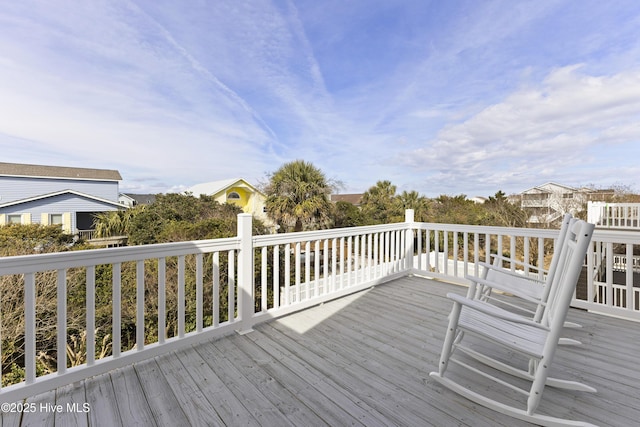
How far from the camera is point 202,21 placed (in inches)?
209

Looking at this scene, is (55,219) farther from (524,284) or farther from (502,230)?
(524,284)

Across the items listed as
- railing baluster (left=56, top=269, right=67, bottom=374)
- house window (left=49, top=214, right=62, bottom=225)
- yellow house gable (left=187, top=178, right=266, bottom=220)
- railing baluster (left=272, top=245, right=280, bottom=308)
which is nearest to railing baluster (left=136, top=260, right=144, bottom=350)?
railing baluster (left=56, top=269, right=67, bottom=374)

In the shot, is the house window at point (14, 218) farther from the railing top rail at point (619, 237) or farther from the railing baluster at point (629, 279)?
the railing baluster at point (629, 279)

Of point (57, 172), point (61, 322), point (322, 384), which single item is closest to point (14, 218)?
Answer: point (57, 172)

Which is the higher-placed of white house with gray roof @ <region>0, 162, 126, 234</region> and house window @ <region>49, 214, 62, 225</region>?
white house with gray roof @ <region>0, 162, 126, 234</region>

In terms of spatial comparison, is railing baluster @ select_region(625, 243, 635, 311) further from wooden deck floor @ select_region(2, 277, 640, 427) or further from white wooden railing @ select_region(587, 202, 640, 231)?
white wooden railing @ select_region(587, 202, 640, 231)

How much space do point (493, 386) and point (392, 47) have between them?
7075 mm

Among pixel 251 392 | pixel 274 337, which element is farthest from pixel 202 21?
pixel 251 392

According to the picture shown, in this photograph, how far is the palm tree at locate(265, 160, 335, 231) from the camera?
11.4 meters

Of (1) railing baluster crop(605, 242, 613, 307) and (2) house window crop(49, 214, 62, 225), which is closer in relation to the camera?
(1) railing baluster crop(605, 242, 613, 307)

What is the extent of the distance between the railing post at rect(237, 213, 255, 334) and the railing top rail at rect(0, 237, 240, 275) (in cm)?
20

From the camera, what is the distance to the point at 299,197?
38.1 ft

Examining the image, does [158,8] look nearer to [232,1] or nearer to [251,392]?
[232,1]

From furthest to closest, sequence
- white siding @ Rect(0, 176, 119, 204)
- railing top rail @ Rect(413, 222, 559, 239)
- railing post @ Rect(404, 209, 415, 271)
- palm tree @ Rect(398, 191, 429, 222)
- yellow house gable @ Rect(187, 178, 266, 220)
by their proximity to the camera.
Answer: yellow house gable @ Rect(187, 178, 266, 220)
white siding @ Rect(0, 176, 119, 204)
palm tree @ Rect(398, 191, 429, 222)
railing post @ Rect(404, 209, 415, 271)
railing top rail @ Rect(413, 222, 559, 239)
